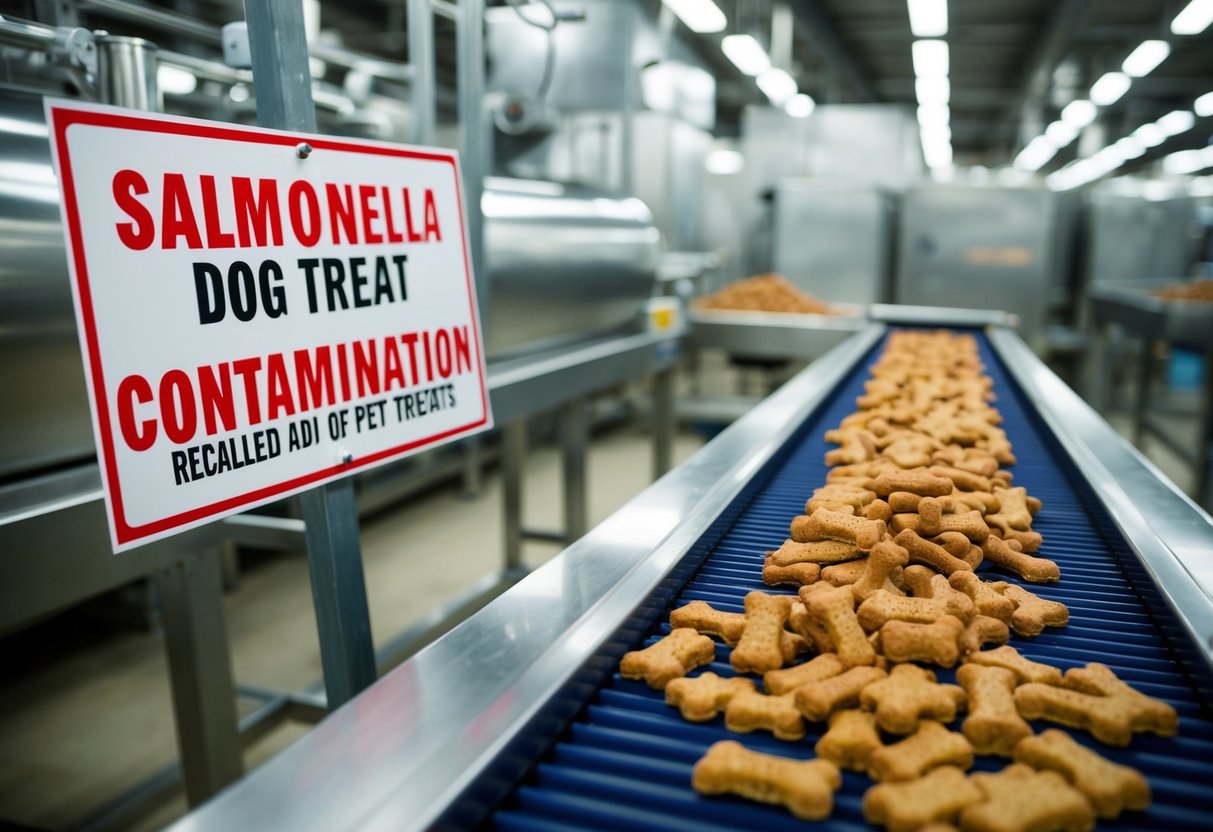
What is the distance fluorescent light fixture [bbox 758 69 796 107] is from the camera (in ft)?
22.9

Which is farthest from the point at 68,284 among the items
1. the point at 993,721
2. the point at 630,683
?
the point at 993,721

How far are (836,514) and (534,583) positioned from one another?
462mm

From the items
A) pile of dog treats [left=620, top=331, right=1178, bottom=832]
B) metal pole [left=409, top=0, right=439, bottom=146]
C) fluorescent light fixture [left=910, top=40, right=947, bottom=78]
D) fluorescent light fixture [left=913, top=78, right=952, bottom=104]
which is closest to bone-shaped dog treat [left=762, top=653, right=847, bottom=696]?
pile of dog treats [left=620, top=331, right=1178, bottom=832]

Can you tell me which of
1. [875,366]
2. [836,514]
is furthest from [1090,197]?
[836,514]

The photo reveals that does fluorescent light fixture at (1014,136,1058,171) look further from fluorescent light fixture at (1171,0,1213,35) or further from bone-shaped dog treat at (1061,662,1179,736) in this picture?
bone-shaped dog treat at (1061,662,1179,736)

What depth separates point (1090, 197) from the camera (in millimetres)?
7574

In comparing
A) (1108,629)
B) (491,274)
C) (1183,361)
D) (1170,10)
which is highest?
(1170,10)

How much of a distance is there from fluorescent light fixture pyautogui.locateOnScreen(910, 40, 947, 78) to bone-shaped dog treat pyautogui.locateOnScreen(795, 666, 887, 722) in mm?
7032

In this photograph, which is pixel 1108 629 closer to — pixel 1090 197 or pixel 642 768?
pixel 642 768

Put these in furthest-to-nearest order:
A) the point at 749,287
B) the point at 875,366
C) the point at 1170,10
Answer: the point at 1170,10 < the point at 749,287 < the point at 875,366

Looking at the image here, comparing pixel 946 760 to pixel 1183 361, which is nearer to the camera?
pixel 946 760

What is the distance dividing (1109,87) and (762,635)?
921 cm

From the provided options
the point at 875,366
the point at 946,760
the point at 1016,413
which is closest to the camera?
the point at 946,760

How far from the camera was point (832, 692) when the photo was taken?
85 cm
